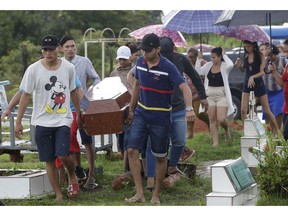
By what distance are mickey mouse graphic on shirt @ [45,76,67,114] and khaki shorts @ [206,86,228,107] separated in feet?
18.8

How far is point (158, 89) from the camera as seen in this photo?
9172 mm

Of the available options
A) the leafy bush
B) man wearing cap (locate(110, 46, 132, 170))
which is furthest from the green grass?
man wearing cap (locate(110, 46, 132, 170))

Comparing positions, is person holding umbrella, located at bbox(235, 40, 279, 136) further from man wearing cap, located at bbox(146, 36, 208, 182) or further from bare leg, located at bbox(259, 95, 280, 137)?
man wearing cap, located at bbox(146, 36, 208, 182)

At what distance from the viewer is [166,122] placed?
30.3 feet

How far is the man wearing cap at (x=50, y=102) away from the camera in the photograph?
913 cm

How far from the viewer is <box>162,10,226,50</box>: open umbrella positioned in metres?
14.5

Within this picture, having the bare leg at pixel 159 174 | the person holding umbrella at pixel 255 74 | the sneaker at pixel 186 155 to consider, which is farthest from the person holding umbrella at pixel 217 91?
the bare leg at pixel 159 174

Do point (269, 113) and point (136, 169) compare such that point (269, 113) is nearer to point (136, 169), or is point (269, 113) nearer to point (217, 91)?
point (217, 91)

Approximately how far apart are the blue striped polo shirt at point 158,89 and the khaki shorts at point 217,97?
535 cm

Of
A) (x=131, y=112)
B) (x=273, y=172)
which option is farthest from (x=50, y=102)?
(x=273, y=172)

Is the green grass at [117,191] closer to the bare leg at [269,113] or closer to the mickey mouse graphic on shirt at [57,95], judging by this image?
the mickey mouse graphic on shirt at [57,95]

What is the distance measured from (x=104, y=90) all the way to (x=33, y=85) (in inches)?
48.5
